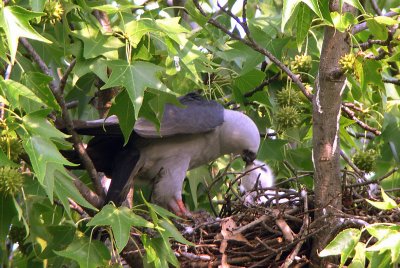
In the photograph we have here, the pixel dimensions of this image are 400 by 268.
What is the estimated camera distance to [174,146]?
585cm

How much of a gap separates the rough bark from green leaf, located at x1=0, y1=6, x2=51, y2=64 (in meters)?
1.73

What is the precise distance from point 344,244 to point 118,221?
1.15 metres

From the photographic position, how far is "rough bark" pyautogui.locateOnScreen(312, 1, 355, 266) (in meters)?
4.40

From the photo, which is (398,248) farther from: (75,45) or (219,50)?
(219,50)

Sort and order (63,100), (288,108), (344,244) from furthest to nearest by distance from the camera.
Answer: (288,108)
(63,100)
(344,244)

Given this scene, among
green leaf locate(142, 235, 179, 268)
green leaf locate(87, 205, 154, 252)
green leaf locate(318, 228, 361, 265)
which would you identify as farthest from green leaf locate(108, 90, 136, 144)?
green leaf locate(318, 228, 361, 265)

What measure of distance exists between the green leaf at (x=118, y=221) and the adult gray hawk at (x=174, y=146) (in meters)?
1.34

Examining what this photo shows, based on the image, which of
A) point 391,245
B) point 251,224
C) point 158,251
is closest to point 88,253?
point 158,251

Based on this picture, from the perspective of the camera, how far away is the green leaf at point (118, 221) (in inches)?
152

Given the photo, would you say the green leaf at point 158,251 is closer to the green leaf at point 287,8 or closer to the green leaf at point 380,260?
the green leaf at point 380,260

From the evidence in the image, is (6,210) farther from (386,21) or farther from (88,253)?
(386,21)

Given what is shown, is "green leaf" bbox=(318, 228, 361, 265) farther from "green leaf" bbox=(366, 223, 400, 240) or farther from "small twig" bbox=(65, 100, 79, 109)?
"small twig" bbox=(65, 100, 79, 109)

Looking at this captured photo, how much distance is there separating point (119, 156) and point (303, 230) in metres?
1.63

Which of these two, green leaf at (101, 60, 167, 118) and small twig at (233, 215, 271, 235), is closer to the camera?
green leaf at (101, 60, 167, 118)
